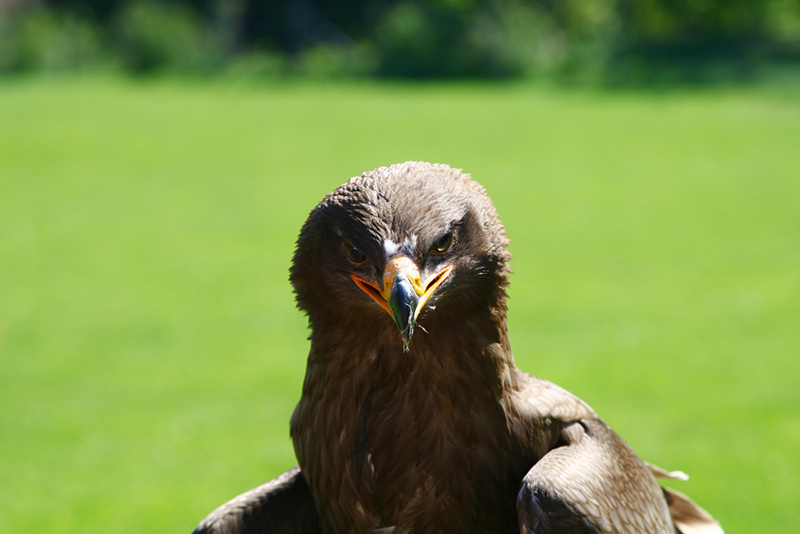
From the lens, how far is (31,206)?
56.5 feet

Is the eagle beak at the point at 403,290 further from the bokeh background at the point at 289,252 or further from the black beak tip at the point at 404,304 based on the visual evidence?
the bokeh background at the point at 289,252

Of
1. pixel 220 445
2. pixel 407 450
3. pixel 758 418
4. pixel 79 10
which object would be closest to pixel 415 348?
pixel 407 450

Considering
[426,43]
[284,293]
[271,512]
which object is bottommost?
[271,512]

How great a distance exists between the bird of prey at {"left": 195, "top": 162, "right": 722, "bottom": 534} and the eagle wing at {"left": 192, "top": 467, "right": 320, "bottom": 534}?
0.05 feet

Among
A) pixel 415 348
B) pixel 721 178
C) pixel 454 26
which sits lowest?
pixel 415 348

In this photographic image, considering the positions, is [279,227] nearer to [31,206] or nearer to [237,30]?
[31,206]

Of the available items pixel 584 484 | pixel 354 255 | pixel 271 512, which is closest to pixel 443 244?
pixel 354 255

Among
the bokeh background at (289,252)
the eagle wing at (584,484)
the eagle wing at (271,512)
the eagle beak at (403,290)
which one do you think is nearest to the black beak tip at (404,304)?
the eagle beak at (403,290)

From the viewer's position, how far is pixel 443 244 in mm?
2639

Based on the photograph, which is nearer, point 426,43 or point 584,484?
point 584,484

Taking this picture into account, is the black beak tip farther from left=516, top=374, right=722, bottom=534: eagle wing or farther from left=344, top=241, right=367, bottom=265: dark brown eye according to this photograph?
left=516, top=374, right=722, bottom=534: eagle wing

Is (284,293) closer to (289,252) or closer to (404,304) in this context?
(289,252)

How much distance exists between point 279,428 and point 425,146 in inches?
563

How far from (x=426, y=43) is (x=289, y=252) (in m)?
28.1
